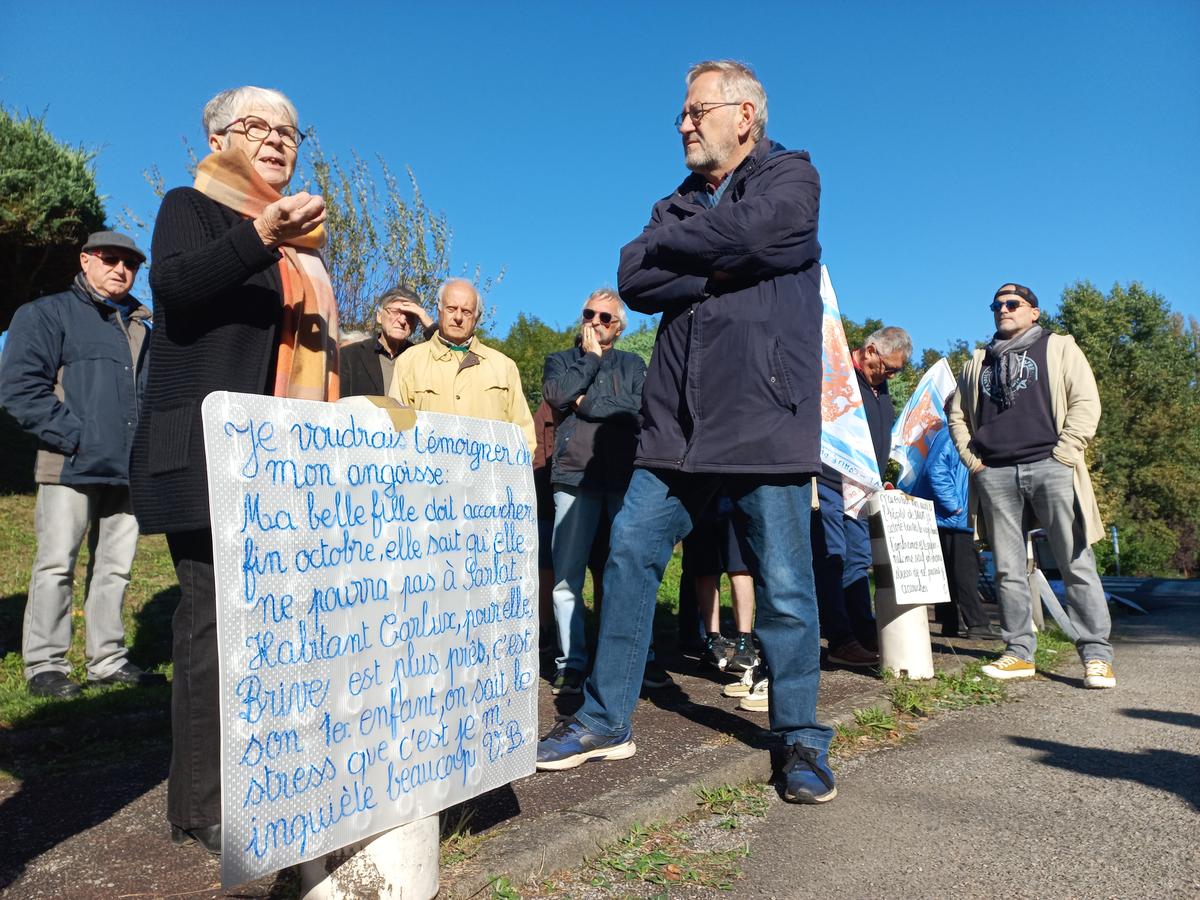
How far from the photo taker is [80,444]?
490 centimetres

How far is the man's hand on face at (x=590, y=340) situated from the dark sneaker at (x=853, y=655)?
2293 millimetres

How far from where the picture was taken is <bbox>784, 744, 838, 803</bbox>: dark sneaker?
10.6ft

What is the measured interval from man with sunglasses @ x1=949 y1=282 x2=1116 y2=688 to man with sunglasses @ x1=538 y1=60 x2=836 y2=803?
2.62 meters

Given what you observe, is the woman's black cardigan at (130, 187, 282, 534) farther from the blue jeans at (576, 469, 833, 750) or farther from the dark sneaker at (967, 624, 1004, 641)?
the dark sneaker at (967, 624, 1004, 641)

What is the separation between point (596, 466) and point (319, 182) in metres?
14.6

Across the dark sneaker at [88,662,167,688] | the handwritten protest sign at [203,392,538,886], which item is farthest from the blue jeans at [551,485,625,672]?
the handwritten protest sign at [203,392,538,886]

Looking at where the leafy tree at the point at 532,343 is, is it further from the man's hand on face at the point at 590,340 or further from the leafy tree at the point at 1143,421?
the man's hand on face at the point at 590,340

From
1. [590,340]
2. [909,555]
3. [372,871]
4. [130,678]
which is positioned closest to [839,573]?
[909,555]

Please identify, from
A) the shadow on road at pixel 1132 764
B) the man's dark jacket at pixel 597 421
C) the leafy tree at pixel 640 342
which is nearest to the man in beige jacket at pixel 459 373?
the man's dark jacket at pixel 597 421

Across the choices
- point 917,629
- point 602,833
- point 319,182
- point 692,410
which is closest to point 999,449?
point 917,629

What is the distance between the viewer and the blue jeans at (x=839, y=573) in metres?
5.85

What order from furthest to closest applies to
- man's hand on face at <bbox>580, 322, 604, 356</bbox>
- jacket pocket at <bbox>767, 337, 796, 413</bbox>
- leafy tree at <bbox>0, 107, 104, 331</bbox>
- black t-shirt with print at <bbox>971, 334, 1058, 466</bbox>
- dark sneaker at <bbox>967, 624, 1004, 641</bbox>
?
leafy tree at <bbox>0, 107, 104, 331</bbox> → dark sneaker at <bbox>967, 624, 1004, 641</bbox> → black t-shirt with print at <bbox>971, 334, 1058, 466</bbox> → man's hand on face at <bbox>580, 322, 604, 356</bbox> → jacket pocket at <bbox>767, 337, 796, 413</bbox>

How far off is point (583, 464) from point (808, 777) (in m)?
2.22

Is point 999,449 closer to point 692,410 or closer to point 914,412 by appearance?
point 914,412
